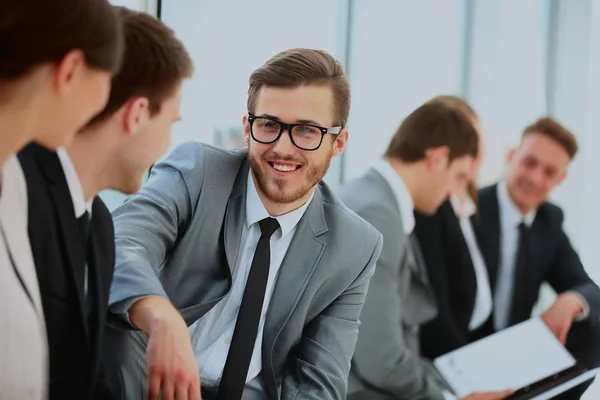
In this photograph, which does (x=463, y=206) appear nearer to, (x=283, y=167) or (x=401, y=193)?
(x=401, y=193)

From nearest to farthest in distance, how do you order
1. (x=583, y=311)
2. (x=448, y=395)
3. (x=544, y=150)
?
(x=448, y=395)
(x=583, y=311)
(x=544, y=150)

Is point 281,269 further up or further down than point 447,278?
further up

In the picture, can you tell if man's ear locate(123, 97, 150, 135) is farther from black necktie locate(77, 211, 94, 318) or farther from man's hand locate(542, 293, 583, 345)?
man's hand locate(542, 293, 583, 345)

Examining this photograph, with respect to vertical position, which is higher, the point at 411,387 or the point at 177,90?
the point at 177,90

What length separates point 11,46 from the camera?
0.99 m

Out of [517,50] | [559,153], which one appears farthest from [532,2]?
[559,153]

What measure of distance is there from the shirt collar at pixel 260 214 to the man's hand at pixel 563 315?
1.72 meters

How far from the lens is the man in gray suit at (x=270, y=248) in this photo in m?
1.83

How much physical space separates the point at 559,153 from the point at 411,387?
1.65m

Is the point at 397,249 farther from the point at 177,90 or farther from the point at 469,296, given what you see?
the point at 177,90

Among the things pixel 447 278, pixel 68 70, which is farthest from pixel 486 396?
pixel 68 70

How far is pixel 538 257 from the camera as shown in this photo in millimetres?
3582

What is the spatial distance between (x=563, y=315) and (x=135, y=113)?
7.97ft

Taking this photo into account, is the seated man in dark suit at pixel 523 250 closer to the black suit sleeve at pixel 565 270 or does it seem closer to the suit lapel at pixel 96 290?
the black suit sleeve at pixel 565 270
